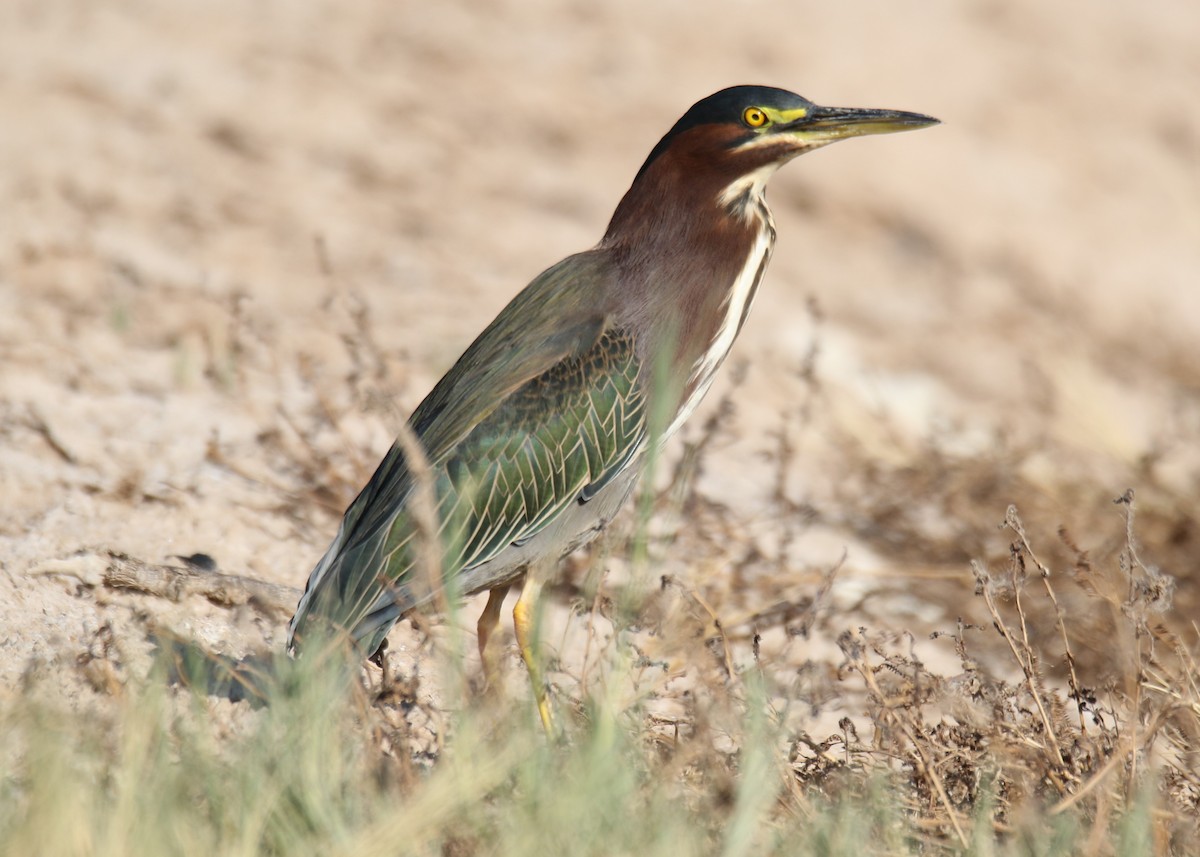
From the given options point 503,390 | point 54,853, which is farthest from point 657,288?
point 54,853

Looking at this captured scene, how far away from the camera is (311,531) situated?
4.88m

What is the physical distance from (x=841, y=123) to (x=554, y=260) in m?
3.30

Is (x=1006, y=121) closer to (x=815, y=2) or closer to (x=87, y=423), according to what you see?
(x=815, y=2)

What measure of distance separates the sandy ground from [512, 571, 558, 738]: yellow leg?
1.94ft

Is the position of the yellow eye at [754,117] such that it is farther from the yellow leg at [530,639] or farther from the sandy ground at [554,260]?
the yellow leg at [530,639]

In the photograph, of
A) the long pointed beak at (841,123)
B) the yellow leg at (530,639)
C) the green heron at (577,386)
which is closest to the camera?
the yellow leg at (530,639)

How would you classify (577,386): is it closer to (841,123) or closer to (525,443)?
(525,443)

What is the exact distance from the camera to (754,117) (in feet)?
12.9

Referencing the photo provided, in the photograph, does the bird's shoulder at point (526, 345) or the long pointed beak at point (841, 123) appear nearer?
the bird's shoulder at point (526, 345)

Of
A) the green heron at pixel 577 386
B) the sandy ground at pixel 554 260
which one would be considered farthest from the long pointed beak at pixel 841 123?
the sandy ground at pixel 554 260

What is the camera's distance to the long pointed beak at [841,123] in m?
3.90

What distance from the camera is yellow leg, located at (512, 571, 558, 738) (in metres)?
3.34

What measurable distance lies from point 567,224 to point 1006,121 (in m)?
2.55

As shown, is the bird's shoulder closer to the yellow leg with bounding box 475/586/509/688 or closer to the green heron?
the green heron
